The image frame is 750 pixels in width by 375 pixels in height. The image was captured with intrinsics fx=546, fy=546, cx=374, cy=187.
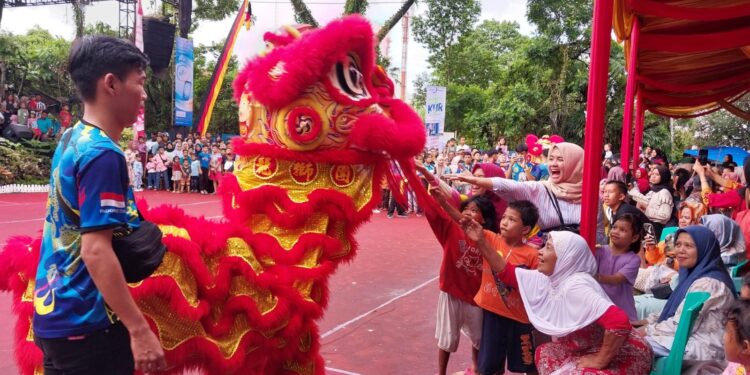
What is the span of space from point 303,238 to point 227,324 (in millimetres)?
435

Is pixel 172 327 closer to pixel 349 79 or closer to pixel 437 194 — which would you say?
pixel 349 79

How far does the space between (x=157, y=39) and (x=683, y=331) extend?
1858 cm

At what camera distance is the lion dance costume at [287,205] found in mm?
2000

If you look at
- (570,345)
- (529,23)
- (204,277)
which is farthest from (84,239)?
(529,23)

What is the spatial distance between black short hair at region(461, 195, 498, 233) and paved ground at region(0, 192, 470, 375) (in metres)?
0.98

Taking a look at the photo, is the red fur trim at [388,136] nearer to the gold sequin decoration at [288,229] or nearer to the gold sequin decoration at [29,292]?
the gold sequin decoration at [288,229]

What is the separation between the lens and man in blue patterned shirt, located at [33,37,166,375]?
135 centimetres

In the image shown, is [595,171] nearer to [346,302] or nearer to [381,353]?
[381,353]

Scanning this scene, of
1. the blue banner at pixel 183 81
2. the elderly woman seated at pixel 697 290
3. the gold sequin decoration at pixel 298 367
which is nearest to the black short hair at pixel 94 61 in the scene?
the gold sequin decoration at pixel 298 367

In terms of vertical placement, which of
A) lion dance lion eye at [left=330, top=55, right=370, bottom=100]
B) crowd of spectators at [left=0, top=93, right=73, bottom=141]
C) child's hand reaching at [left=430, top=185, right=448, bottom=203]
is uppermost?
crowd of spectators at [left=0, top=93, right=73, bottom=141]

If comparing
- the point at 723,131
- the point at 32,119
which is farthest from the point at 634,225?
the point at 723,131

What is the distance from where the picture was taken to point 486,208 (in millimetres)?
3115

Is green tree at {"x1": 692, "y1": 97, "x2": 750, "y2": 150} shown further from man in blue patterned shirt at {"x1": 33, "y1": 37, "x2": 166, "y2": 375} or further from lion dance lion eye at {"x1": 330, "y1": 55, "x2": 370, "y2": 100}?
man in blue patterned shirt at {"x1": 33, "y1": 37, "x2": 166, "y2": 375}

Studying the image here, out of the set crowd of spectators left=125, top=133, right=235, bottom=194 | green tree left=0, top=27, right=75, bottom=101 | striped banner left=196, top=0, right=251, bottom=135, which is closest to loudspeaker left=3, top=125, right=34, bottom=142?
crowd of spectators left=125, top=133, right=235, bottom=194
